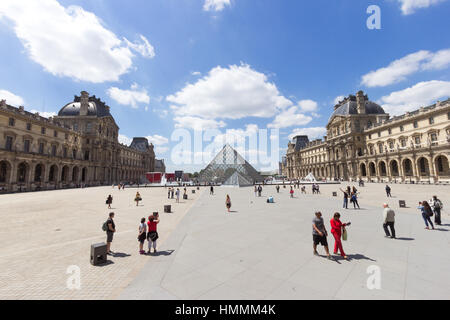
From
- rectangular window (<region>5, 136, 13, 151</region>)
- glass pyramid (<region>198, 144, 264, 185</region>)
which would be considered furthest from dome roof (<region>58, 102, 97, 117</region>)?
glass pyramid (<region>198, 144, 264, 185</region>)

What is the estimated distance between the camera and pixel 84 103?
5250cm

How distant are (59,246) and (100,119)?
55.8 m

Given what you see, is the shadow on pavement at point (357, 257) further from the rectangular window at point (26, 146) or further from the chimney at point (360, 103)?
the chimney at point (360, 103)

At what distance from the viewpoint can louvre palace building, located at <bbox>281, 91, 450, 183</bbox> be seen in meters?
34.5

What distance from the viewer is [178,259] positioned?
533 centimetres

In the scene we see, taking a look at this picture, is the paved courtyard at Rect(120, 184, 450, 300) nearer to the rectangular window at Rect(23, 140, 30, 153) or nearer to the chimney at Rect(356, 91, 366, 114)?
the rectangular window at Rect(23, 140, 30, 153)

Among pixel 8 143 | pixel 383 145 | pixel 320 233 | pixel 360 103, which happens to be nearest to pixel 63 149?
pixel 8 143

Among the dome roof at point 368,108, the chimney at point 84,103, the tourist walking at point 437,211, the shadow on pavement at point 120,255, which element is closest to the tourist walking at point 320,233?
the shadow on pavement at point 120,255

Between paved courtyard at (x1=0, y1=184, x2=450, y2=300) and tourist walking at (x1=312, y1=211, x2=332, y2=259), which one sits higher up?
tourist walking at (x1=312, y1=211, x2=332, y2=259)

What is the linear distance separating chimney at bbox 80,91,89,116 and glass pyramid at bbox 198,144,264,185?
3678cm

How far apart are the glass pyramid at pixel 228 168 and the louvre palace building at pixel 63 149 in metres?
28.6
